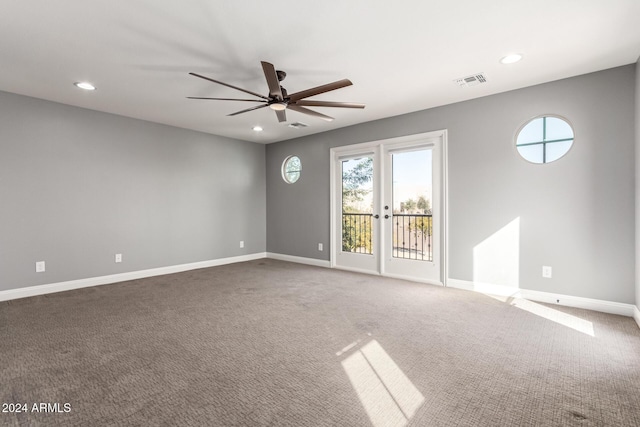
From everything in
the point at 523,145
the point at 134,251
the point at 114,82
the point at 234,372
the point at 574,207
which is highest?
the point at 114,82

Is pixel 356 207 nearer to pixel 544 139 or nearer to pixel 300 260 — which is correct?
pixel 300 260

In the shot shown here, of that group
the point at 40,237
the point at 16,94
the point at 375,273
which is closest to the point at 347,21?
the point at 375,273

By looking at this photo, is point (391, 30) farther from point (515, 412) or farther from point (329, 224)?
point (329, 224)

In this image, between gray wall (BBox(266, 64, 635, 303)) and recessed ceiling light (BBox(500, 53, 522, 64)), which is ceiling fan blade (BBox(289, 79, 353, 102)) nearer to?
recessed ceiling light (BBox(500, 53, 522, 64))

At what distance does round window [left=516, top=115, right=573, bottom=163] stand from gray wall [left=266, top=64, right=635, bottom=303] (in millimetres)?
78

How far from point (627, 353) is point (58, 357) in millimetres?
4176

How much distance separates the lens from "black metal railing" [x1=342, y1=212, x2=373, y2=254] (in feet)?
17.0

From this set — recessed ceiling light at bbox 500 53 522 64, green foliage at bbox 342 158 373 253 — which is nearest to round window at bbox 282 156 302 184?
green foliage at bbox 342 158 373 253

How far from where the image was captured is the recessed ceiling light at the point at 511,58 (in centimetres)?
287

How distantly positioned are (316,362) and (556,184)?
3.23 meters

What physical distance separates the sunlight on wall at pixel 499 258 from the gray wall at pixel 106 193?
4.37 meters

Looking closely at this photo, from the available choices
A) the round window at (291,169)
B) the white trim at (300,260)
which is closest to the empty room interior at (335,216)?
the white trim at (300,260)

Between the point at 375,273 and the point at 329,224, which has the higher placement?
the point at 329,224

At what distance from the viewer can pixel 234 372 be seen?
6.78 feet
